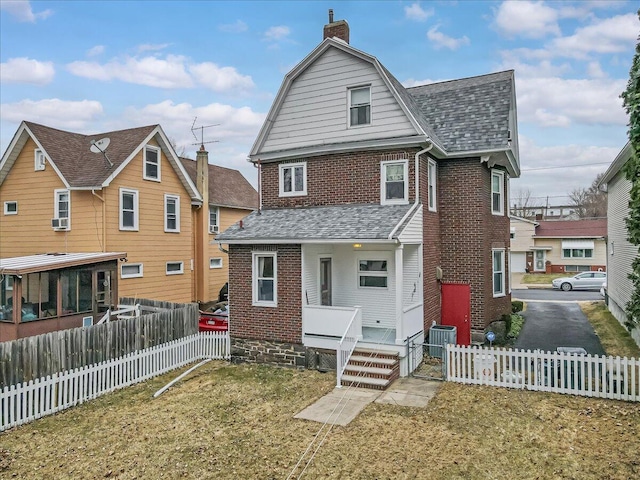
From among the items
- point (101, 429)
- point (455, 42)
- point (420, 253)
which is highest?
point (455, 42)

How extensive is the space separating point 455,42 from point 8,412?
19964mm

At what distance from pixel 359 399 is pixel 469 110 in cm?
1099

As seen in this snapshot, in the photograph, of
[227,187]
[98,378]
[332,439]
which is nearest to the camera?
[332,439]

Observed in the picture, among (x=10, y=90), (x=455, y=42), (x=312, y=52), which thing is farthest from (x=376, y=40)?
(x=10, y=90)

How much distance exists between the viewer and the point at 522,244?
143 ft

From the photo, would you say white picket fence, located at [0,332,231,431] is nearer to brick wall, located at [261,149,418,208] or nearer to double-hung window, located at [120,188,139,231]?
brick wall, located at [261,149,418,208]

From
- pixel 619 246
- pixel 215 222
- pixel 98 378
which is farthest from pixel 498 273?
pixel 215 222

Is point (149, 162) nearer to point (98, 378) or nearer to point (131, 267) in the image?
point (131, 267)

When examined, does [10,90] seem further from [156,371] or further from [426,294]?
[426,294]

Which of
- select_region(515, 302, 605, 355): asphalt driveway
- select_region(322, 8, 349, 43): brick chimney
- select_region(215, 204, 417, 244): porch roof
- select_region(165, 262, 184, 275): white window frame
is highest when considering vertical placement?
select_region(322, 8, 349, 43): brick chimney

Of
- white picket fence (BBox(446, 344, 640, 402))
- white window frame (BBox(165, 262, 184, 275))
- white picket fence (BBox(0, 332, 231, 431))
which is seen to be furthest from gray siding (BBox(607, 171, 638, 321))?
white window frame (BBox(165, 262, 184, 275))

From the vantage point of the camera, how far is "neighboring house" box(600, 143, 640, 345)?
15227 mm

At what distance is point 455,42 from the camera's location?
18.9 metres

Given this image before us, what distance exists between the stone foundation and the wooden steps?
5.84 ft
